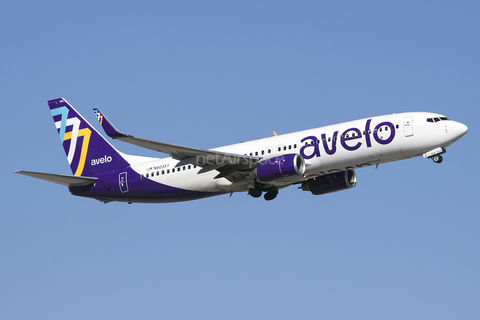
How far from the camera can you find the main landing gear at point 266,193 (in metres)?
42.1

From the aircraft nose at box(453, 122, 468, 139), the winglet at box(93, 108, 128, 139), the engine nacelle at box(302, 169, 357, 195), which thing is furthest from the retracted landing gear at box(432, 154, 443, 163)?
the winglet at box(93, 108, 128, 139)

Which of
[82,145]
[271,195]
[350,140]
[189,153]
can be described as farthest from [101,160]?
[350,140]

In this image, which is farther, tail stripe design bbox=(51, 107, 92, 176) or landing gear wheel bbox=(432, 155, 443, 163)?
tail stripe design bbox=(51, 107, 92, 176)

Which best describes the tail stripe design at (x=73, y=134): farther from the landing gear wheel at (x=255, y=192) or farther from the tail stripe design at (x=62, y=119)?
the landing gear wheel at (x=255, y=192)

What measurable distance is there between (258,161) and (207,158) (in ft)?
10.9

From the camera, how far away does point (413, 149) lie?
38312mm

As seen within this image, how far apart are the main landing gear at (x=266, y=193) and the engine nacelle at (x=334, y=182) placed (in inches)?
112

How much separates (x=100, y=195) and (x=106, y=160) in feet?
10.0

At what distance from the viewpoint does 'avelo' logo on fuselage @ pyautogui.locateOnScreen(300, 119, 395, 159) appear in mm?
38531

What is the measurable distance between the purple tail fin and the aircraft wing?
8.53 meters

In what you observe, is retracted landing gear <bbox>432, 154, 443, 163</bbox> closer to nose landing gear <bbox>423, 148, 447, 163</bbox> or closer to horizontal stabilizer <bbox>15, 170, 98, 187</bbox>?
nose landing gear <bbox>423, 148, 447, 163</bbox>

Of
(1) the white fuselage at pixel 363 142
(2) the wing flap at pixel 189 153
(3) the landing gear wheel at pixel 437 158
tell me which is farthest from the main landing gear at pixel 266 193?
(3) the landing gear wheel at pixel 437 158

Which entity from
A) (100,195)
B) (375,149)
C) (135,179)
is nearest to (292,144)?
(375,149)

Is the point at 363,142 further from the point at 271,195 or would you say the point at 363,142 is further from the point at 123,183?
the point at 123,183
